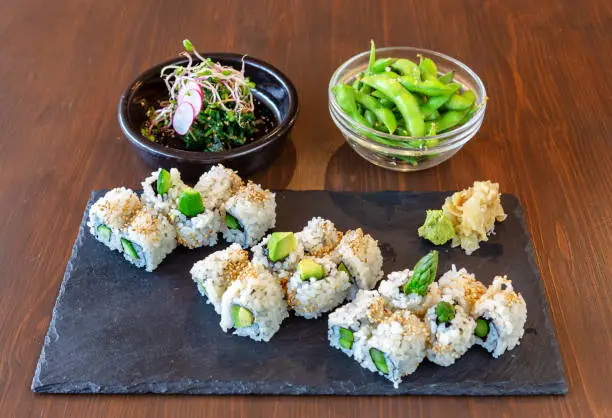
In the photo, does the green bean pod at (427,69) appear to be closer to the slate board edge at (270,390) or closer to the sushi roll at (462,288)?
the sushi roll at (462,288)

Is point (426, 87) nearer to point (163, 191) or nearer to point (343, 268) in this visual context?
point (343, 268)

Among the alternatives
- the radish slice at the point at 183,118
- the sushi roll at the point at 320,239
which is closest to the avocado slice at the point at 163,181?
the radish slice at the point at 183,118

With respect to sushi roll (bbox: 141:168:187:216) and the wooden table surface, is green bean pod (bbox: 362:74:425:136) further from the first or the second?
sushi roll (bbox: 141:168:187:216)

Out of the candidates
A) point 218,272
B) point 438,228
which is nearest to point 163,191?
point 218,272

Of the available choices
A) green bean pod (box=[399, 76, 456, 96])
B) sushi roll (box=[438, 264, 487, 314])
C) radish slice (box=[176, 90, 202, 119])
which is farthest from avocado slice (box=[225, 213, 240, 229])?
green bean pod (box=[399, 76, 456, 96])

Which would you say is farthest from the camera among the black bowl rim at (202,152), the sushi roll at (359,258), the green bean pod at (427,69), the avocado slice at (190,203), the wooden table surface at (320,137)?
the green bean pod at (427,69)

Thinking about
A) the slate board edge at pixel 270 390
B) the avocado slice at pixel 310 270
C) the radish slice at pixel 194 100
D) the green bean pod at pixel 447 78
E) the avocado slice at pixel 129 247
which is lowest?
the slate board edge at pixel 270 390

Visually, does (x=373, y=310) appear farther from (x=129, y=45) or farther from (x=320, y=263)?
(x=129, y=45)
